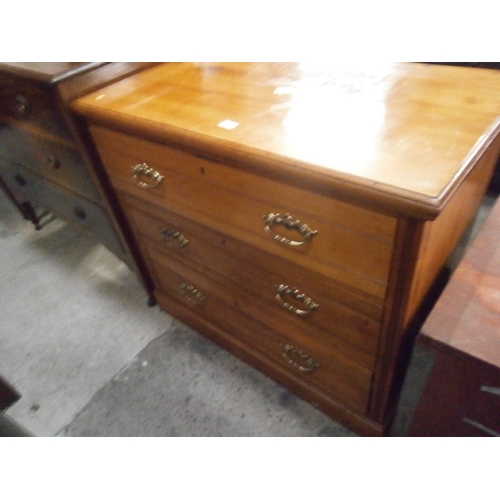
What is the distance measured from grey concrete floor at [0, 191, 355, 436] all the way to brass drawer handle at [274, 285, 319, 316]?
16.2 inches

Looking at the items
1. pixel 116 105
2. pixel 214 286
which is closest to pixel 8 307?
pixel 214 286

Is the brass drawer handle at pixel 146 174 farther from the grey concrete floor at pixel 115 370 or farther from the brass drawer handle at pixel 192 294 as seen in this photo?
the grey concrete floor at pixel 115 370

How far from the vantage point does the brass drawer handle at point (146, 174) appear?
86cm

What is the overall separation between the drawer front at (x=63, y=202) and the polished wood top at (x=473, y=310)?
0.99m

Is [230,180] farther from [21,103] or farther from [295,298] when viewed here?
[21,103]

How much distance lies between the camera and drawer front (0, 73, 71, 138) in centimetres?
95

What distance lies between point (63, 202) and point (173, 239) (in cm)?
63

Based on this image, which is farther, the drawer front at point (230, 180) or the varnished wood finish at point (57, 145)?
the varnished wood finish at point (57, 145)

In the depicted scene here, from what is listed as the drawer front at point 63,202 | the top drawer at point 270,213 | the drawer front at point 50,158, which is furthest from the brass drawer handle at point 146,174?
the drawer front at point 63,202

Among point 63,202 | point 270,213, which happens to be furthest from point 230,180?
point 63,202

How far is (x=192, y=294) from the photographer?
1.15 m

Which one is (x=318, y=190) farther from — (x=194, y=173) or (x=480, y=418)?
(x=480, y=418)

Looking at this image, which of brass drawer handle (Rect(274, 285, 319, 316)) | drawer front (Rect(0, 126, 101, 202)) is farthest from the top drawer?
drawer front (Rect(0, 126, 101, 202))

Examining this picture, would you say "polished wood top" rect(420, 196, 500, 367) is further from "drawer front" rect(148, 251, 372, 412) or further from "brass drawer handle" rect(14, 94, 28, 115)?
"brass drawer handle" rect(14, 94, 28, 115)
